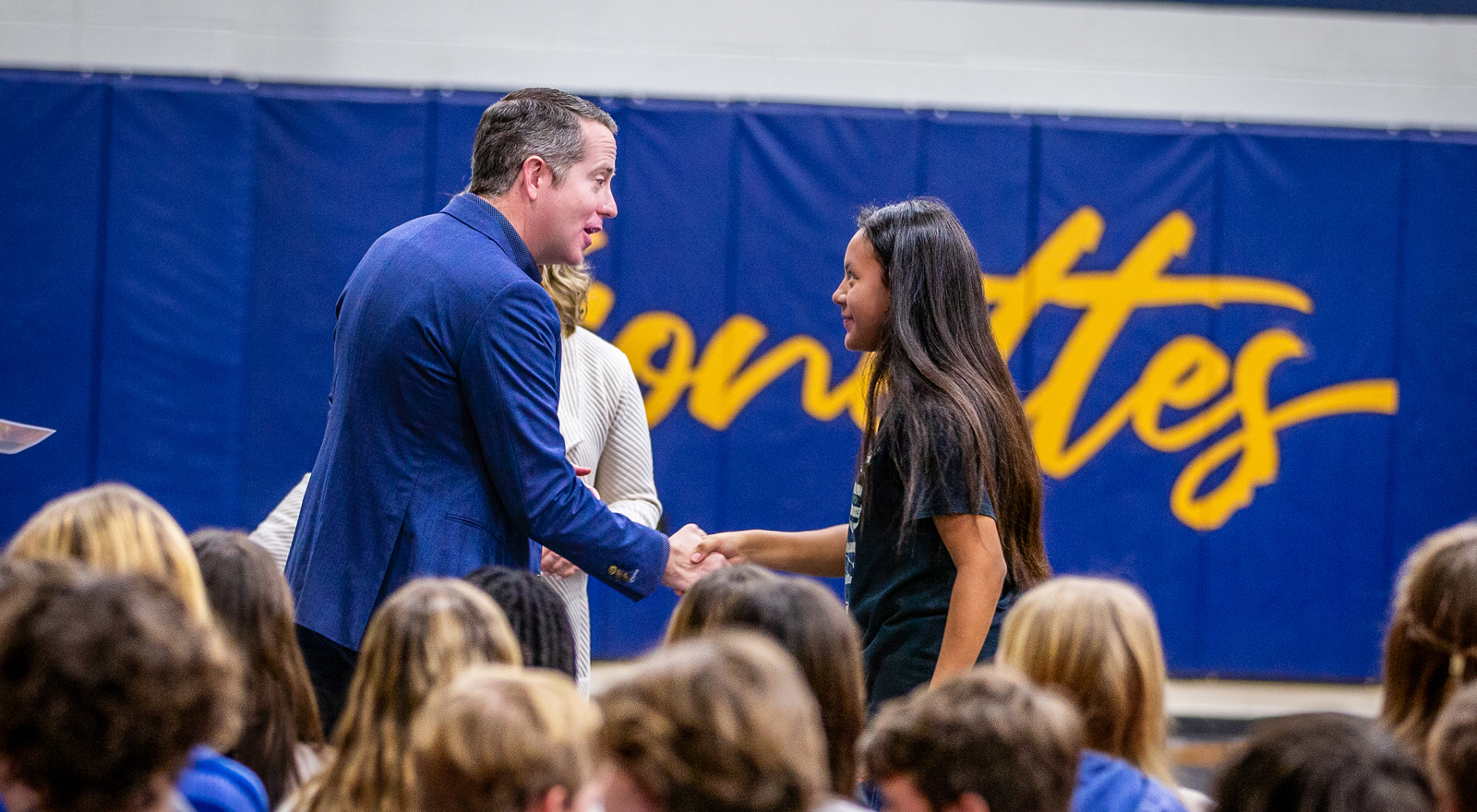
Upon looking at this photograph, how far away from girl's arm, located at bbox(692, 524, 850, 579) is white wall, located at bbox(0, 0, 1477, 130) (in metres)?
3.09

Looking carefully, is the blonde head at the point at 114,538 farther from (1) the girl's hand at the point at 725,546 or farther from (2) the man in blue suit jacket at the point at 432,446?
(1) the girl's hand at the point at 725,546

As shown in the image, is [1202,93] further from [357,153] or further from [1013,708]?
[1013,708]

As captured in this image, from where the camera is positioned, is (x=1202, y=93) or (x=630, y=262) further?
(x=1202, y=93)

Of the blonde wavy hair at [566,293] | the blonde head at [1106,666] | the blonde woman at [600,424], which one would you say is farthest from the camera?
the blonde wavy hair at [566,293]

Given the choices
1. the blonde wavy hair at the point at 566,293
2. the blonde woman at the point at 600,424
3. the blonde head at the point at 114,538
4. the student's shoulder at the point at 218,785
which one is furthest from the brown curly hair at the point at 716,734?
the blonde wavy hair at the point at 566,293

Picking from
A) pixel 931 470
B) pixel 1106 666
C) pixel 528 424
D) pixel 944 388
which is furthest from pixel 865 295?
pixel 1106 666

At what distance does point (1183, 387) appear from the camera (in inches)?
216

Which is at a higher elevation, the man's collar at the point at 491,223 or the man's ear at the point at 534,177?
the man's ear at the point at 534,177

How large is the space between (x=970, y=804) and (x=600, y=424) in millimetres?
1645

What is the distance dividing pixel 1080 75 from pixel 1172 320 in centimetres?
107

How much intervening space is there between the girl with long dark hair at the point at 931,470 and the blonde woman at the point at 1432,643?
563mm

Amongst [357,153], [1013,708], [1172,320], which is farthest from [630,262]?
[1013,708]

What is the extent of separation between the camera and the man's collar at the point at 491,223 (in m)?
2.34

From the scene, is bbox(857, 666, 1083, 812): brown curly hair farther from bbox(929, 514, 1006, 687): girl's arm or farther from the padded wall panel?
the padded wall panel
